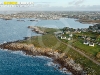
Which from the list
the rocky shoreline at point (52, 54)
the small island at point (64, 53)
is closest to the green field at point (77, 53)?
the small island at point (64, 53)

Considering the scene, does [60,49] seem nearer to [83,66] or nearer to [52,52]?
[52,52]

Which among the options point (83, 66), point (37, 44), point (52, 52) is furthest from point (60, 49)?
point (83, 66)

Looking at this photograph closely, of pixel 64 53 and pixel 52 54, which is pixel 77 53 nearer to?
pixel 64 53

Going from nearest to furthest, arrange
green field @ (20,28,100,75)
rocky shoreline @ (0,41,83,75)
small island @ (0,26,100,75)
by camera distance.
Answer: green field @ (20,28,100,75), small island @ (0,26,100,75), rocky shoreline @ (0,41,83,75)

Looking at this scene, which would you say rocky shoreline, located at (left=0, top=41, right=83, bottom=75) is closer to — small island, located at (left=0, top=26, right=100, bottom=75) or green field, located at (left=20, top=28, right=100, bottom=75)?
small island, located at (left=0, top=26, right=100, bottom=75)

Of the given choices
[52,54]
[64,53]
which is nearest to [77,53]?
[64,53]

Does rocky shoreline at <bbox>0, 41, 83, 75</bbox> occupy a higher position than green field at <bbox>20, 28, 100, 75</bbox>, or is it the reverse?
green field at <bbox>20, 28, 100, 75</bbox>

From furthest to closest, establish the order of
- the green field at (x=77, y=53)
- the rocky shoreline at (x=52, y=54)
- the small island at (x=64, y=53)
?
the rocky shoreline at (x=52, y=54) → the small island at (x=64, y=53) → the green field at (x=77, y=53)

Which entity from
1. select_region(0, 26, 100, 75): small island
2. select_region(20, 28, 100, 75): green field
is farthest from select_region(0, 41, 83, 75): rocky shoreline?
select_region(20, 28, 100, 75): green field

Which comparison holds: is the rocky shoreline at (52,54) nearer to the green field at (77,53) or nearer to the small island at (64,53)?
the small island at (64,53)
